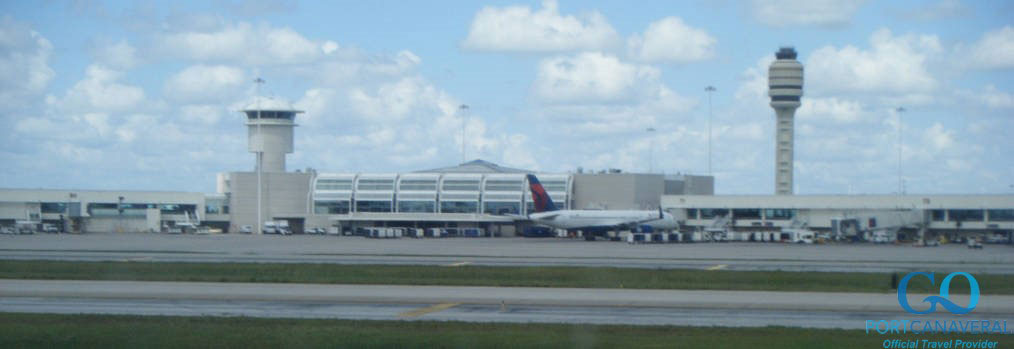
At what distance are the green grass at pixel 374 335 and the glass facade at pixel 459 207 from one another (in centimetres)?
9859

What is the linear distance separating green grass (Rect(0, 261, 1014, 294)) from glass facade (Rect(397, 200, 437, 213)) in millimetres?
76042

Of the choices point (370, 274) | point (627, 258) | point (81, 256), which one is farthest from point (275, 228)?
point (370, 274)

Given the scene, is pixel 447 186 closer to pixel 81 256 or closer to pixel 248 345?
pixel 81 256

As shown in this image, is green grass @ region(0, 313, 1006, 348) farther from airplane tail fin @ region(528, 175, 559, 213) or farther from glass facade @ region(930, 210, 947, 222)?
glass facade @ region(930, 210, 947, 222)

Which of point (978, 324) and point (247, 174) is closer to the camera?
point (978, 324)

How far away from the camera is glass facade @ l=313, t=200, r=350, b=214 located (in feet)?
437

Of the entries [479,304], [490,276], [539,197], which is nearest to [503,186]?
[539,197]

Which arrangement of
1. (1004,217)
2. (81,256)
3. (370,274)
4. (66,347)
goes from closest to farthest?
1. (66,347)
2. (370,274)
3. (81,256)
4. (1004,217)

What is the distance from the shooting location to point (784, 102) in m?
154

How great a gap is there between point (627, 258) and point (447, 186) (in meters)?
67.2

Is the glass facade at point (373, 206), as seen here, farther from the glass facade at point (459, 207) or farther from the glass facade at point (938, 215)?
the glass facade at point (938, 215)

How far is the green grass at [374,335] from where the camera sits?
2408 centimetres

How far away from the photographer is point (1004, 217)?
340ft

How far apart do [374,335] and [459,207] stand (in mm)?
102454
